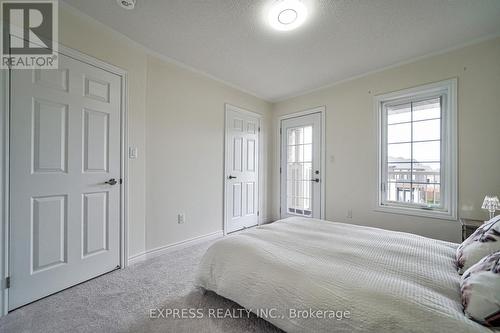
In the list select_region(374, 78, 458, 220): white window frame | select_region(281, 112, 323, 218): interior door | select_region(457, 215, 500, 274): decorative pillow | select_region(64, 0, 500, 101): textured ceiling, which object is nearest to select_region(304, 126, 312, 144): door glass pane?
select_region(281, 112, 323, 218): interior door

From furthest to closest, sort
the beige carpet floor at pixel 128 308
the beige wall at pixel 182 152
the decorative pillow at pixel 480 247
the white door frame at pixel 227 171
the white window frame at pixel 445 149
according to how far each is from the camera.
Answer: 1. the white door frame at pixel 227 171
2. the beige wall at pixel 182 152
3. the white window frame at pixel 445 149
4. the beige carpet floor at pixel 128 308
5. the decorative pillow at pixel 480 247

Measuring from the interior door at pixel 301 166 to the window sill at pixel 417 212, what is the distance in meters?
0.97

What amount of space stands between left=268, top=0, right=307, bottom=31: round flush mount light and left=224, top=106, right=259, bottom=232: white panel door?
5.26 feet

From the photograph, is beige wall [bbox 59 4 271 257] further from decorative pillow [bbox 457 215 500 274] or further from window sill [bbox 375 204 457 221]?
decorative pillow [bbox 457 215 500 274]

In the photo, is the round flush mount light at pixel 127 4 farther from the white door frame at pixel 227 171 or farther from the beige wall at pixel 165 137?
the white door frame at pixel 227 171

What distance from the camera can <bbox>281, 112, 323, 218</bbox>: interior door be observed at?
11.6ft

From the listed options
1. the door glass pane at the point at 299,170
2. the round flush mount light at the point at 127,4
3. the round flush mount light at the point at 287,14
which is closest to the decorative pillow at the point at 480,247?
the round flush mount light at the point at 287,14

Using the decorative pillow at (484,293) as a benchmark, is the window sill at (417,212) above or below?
below

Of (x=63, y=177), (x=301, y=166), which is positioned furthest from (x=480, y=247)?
(x=63, y=177)

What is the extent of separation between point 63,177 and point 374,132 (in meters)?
3.69

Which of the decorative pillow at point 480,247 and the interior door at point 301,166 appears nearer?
the decorative pillow at point 480,247

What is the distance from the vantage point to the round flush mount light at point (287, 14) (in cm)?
171

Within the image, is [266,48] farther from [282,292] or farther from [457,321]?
[457,321]

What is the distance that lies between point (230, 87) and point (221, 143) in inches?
39.0
